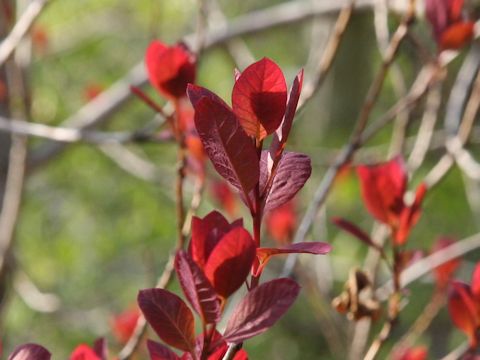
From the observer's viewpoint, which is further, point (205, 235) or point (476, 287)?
point (476, 287)

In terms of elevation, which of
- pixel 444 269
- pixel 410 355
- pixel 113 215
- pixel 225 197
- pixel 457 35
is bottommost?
pixel 410 355

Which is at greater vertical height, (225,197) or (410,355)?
(225,197)

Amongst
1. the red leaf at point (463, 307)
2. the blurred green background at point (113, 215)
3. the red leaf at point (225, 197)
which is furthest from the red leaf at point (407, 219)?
the blurred green background at point (113, 215)

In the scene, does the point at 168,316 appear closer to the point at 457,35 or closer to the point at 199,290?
the point at 199,290

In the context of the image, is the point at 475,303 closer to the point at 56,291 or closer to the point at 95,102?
the point at 95,102

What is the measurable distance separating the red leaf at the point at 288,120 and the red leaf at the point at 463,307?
0.29m

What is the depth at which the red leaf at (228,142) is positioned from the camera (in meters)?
0.51

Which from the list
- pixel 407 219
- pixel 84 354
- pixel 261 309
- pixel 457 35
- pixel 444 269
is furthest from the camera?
pixel 444 269

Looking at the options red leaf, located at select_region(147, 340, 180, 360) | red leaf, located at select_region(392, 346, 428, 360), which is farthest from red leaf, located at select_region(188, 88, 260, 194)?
red leaf, located at select_region(392, 346, 428, 360)

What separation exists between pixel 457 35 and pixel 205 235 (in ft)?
2.05

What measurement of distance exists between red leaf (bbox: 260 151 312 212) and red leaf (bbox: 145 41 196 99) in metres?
0.36

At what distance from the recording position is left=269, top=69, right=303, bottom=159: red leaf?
52cm

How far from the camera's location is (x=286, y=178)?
0.55m

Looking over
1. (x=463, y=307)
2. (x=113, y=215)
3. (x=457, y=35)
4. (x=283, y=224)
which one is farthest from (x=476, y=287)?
(x=113, y=215)
